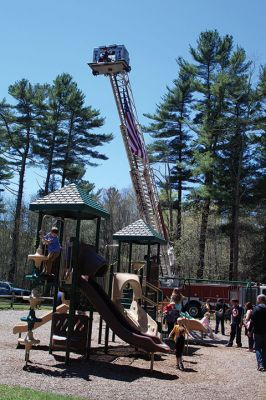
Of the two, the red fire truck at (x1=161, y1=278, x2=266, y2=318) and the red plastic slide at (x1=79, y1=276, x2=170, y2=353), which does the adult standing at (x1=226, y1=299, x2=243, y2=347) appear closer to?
the red plastic slide at (x1=79, y1=276, x2=170, y2=353)

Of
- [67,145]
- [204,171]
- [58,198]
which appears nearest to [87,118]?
[67,145]

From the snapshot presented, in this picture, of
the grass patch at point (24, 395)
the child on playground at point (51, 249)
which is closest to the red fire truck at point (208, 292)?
the child on playground at point (51, 249)

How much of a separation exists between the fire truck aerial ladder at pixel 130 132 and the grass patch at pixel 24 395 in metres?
20.3

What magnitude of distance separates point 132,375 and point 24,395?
307 centimetres

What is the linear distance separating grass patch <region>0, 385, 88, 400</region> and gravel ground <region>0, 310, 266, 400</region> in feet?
1.22

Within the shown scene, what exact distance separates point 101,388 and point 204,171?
28515mm

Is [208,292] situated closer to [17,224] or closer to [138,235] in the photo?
[138,235]

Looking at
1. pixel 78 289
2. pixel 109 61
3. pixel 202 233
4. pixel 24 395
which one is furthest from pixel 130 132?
pixel 24 395

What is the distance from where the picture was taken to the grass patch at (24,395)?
6529 millimetres

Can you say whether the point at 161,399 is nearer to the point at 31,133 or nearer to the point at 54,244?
the point at 54,244

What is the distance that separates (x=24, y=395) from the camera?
22.0ft

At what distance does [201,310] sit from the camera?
25.8 m

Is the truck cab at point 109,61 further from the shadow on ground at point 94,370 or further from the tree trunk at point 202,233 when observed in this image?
the shadow on ground at point 94,370

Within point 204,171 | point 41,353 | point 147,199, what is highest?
point 204,171
